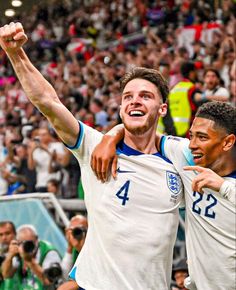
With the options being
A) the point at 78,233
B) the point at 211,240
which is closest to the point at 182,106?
the point at 78,233

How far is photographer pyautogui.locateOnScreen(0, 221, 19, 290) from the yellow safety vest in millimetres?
1676

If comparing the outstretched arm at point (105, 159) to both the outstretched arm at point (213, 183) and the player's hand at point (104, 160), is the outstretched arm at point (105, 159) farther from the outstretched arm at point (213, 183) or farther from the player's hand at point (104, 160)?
the outstretched arm at point (213, 183)

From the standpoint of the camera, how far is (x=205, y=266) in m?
3.68

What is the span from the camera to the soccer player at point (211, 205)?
3.62 meters

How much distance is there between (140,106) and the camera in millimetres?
3818

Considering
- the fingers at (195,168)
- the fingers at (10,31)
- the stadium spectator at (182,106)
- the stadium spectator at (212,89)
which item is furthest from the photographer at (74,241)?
the fingers at (10,31)

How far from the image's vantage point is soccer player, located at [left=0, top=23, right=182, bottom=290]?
3.66 meters

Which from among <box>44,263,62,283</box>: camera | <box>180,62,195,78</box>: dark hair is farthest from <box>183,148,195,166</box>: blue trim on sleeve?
<box>180,62,195,78</box>: dark hair

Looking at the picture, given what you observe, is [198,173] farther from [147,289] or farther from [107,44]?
[107,44]

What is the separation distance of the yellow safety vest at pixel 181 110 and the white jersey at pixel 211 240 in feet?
11.0

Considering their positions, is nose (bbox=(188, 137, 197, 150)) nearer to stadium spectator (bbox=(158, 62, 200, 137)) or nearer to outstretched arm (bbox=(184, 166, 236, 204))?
outstretched arm (bbox=(184, 166, 236, 204))

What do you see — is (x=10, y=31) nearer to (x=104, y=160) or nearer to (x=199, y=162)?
(x=104, y=160)

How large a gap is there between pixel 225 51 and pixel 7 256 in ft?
15.9

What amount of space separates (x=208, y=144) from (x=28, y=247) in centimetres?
Answer: 304
